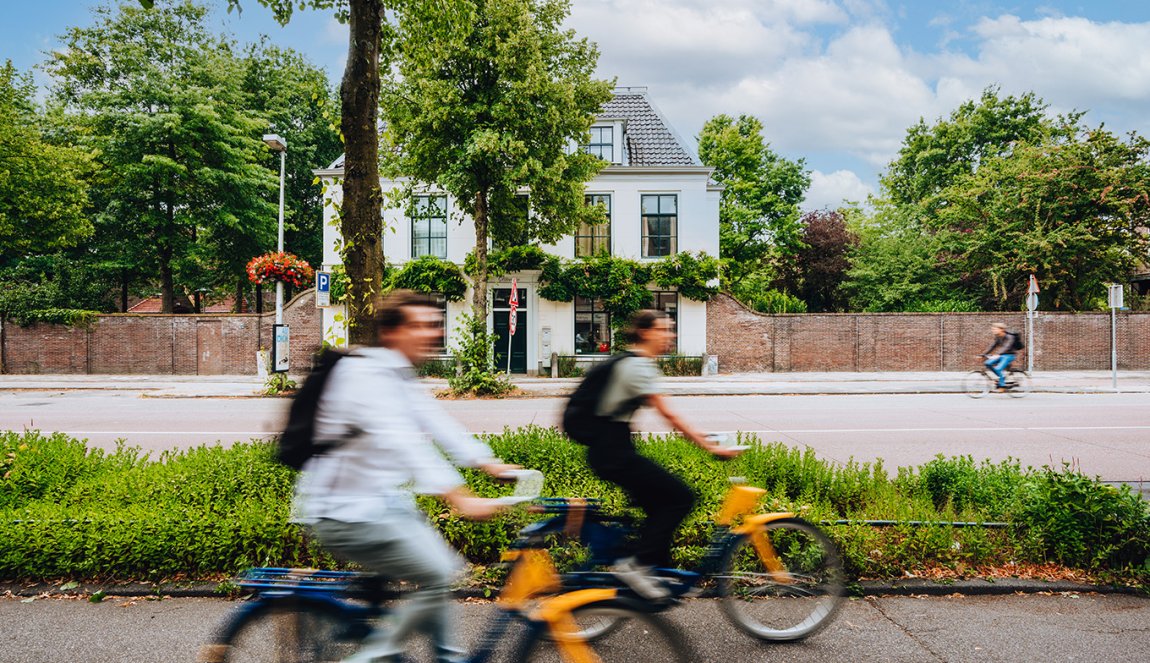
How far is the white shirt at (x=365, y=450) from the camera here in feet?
8.76

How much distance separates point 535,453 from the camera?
608 centimetres

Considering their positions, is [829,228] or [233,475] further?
[829,228]

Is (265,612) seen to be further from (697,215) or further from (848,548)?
(697,215)

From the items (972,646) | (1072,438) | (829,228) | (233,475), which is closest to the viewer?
(972,646)

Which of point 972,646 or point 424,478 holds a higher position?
point 424,478

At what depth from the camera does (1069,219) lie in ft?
94.6

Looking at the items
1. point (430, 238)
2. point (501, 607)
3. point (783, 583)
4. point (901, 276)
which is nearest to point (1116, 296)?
point (901, 276)

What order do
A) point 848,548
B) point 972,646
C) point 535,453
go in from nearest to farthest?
point 972,646 < point 848,548 < point 535,453

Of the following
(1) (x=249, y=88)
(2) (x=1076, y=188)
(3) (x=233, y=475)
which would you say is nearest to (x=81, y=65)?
(1) (x=249, y=88)

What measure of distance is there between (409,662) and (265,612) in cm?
64

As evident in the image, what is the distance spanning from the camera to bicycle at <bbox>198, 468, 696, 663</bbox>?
8.89 feet

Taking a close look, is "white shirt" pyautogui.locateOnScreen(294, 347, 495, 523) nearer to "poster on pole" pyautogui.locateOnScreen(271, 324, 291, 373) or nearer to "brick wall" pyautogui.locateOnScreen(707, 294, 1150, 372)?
"poster on pole" pyautogui.locateOnScreen(271, 324, 291, 373)

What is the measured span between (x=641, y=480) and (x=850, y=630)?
1563 mm

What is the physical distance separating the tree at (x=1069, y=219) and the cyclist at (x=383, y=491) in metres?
32.1
